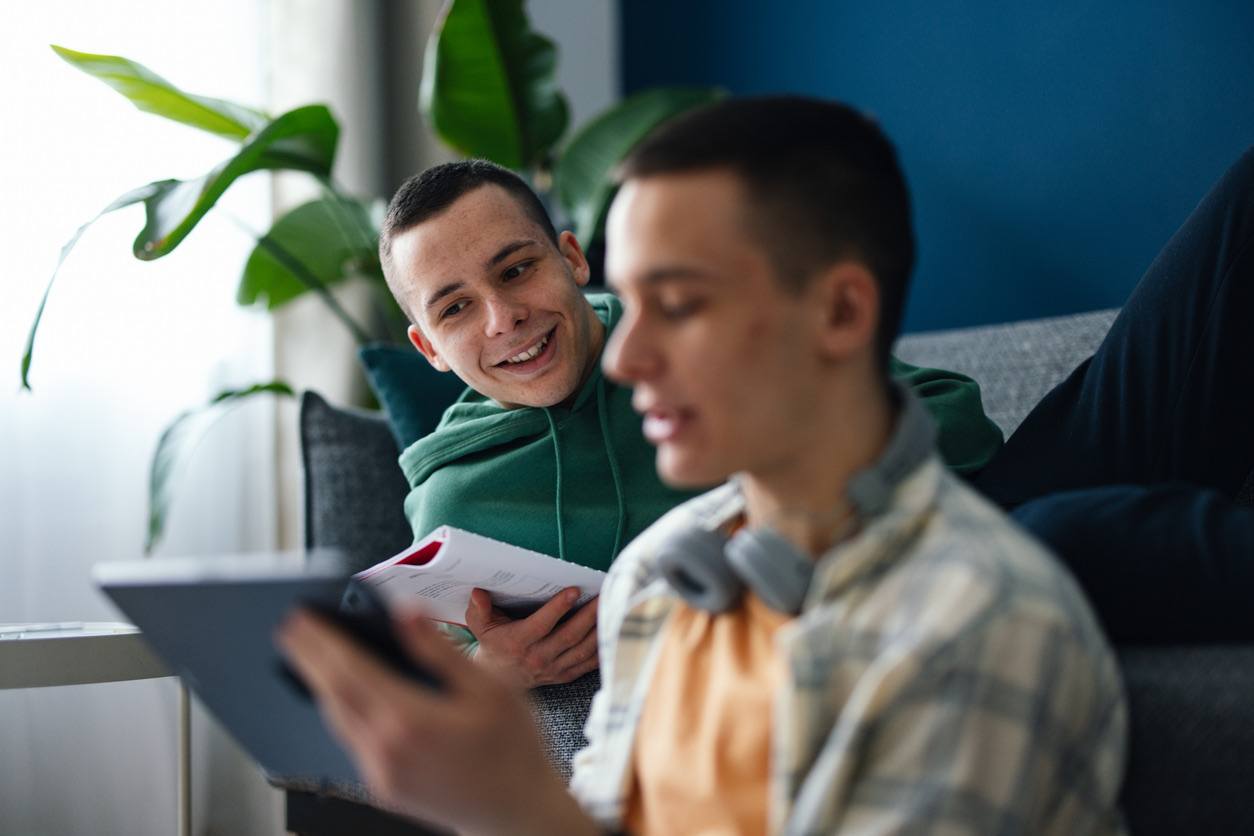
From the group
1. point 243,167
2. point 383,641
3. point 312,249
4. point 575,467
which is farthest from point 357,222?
point 383,641

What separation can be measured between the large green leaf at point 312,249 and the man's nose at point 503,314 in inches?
42.9

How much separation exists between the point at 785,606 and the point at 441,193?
84 centimetres

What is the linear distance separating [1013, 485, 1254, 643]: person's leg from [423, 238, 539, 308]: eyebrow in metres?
0.74

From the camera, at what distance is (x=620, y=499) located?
140 centimetres

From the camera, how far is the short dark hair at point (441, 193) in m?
1.44

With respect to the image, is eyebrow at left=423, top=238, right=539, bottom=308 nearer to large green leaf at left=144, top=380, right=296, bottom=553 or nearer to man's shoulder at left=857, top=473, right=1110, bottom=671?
→ man's shoulder at left=857, top=473, right=1110, bottom=671

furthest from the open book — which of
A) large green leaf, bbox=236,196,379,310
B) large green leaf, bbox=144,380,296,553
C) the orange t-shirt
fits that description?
large green leaf, bbox=236,196,379,310

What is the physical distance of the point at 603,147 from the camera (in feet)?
8.38

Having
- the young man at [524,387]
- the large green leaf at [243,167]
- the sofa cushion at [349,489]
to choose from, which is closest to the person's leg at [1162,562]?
the young man at [524,387]

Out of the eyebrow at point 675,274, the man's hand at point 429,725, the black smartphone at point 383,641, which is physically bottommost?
the man's hand at point 429,725

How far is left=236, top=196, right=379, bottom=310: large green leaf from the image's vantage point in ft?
7.99

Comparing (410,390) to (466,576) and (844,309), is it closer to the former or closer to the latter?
(466,576)

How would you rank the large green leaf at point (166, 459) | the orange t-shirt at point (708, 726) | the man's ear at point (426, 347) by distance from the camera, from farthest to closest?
the large green leaf at point (166, 459), the man's ear at point (426, 347), the orange t-shirt at point (708, 726)

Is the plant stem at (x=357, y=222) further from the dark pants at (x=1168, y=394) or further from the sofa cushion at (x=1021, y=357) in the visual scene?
the dark pants at (x=1168, y=394)
